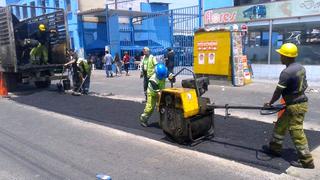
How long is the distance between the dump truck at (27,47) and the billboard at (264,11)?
7.67 meters

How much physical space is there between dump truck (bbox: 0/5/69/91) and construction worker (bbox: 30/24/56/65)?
0.30 feet

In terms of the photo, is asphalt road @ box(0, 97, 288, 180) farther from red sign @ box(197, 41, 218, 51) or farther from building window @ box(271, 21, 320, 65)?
building window @ box(271, 21, 320, 65)

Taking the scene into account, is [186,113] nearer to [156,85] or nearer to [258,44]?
[156,85]

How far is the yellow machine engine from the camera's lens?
5.99 meters

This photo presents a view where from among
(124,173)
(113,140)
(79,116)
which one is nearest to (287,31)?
(79,116)

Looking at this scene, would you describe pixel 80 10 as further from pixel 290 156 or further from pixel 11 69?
pixel 290 156

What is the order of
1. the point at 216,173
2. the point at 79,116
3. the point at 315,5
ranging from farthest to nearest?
1. the point at 315,5
2. the point at 79,116
3. the point at 216,173

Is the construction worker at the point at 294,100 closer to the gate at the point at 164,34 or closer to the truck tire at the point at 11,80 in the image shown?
the truck tire at the point at 11,80

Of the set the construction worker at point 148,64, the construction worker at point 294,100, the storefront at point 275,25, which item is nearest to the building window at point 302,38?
the storefront at point 275,25

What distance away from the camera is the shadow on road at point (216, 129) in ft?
18.1

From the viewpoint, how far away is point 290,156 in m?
5.50

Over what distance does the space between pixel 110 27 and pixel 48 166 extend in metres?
20.8

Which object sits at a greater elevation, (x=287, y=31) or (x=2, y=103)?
(x=287, y=31)

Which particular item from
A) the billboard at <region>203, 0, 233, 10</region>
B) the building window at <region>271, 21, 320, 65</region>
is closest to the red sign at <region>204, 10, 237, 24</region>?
the billboard at <region>203, 0, 233, 10</region>
